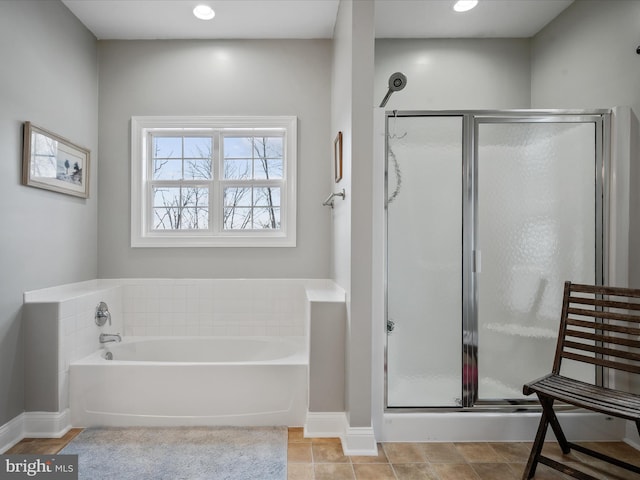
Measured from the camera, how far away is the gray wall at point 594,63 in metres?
2.21

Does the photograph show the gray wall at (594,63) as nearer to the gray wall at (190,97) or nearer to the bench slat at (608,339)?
the bench slat at (608,339)

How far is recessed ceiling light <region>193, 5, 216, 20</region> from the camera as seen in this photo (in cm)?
265

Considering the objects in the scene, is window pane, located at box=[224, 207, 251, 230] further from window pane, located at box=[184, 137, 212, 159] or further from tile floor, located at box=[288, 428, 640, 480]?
tile floor, located at box=[288, 428, 640, 480]

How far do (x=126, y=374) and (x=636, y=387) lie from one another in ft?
9.76

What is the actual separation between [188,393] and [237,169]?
1754 millimetres

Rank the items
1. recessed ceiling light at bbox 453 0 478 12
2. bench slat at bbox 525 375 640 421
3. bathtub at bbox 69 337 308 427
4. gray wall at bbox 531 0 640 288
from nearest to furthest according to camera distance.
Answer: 1. bench slat at bbox 525 375 640 421
2. gray wall at bbox 531 0 640 288
3. bathtub at bbox 69 337 308 427
4. recessed ceiling light at bbox 453 0 478 12

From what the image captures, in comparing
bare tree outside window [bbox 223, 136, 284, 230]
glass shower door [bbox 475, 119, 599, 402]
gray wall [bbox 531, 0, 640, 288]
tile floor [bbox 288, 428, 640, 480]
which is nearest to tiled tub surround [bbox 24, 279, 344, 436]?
bare tree outside window [bbox 223, 136, 284, 230]

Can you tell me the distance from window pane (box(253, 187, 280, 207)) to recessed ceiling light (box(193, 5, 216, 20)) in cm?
129

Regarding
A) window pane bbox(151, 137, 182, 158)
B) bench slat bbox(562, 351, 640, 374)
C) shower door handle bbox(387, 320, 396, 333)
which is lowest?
bench slat bbox(562, 351, 640, 374)

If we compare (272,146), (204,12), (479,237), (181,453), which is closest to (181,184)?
(272,146)

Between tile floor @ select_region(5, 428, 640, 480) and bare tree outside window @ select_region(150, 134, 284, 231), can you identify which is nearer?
tile floor @ select_region(5, 428, 640, 480)

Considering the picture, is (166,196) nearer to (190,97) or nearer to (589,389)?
(190,97)

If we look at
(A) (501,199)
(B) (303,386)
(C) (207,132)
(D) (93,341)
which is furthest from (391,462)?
(C) (207,132)

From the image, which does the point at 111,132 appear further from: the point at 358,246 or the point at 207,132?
the point at 358,246
